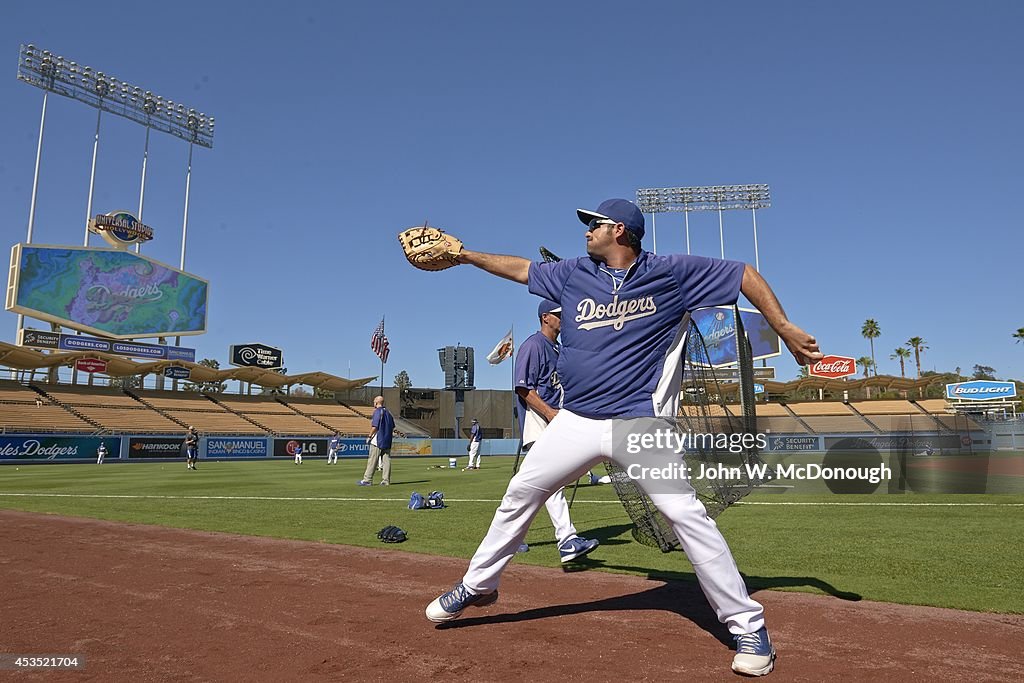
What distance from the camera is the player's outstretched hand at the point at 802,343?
313cm

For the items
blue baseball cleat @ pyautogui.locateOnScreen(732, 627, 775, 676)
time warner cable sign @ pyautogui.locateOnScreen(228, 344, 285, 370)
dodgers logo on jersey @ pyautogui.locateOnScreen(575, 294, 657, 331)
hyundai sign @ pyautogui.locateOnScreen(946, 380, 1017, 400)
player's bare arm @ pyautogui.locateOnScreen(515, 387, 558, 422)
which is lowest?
blue baseball cleat @ pyautogui.locateOnScreen(732, 627, 775, 676)

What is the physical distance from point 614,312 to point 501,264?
77 centimetres

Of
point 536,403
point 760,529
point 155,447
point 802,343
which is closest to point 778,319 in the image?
point 802,343

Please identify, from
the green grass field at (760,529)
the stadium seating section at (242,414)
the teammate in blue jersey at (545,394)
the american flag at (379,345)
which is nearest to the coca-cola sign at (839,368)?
the stadium seating section at (242,414)

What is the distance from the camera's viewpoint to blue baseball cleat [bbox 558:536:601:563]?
5.26 meters

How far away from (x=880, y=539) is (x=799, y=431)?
140 ft

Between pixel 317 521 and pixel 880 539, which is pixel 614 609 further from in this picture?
pixel 317 521

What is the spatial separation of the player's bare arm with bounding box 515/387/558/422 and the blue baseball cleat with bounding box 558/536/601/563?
100cm

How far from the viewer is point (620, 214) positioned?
3.55m

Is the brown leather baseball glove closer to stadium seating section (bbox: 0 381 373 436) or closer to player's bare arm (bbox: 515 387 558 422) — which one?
player's bare arm (bbox: 515 387 558 422)

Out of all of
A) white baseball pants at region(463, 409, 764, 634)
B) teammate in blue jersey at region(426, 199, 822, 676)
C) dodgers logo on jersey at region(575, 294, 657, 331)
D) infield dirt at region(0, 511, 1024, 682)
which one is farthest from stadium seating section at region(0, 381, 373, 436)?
dodgers logo on jersey at region(575, 294, 657, 331)

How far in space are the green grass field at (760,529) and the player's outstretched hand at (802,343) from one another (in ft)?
6.15

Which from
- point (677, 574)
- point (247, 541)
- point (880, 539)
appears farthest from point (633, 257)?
point (247, 541)

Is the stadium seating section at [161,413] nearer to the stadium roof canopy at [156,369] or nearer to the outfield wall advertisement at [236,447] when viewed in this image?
the stadium roof canopy at [156,369]
